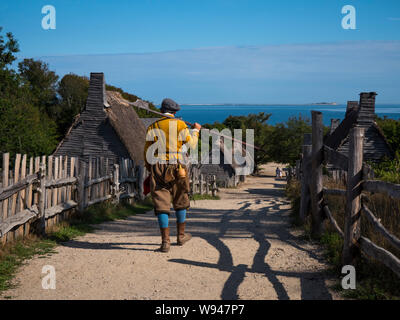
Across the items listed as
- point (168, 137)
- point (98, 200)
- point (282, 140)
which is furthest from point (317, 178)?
point (282, 140)

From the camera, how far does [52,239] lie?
714 cm

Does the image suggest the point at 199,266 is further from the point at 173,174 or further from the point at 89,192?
the point at 89,192

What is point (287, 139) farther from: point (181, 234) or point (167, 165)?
point (167, 165)

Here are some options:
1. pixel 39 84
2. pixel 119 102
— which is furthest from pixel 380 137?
pixel 39 84

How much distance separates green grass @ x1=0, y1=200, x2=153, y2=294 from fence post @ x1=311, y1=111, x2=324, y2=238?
3949 mm

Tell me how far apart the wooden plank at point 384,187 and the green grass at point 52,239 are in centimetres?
402

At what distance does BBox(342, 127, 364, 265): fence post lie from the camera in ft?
16.5

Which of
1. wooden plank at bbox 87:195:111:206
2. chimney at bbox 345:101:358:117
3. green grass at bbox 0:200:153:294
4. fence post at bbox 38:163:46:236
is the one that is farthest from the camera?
chimney at bbox 345:101:358:117

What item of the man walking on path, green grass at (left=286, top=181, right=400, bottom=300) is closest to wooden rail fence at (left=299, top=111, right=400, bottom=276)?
green grass at (left=286, top=181, right=400, bottom=300)

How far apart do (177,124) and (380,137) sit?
21.9 metres

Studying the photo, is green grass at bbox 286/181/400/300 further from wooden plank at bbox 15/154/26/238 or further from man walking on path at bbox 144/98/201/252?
wooden plank at bbox 15/154/26/238

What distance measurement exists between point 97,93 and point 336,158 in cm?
1960

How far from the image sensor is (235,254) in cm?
628

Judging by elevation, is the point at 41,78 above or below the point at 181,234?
Answer: above
